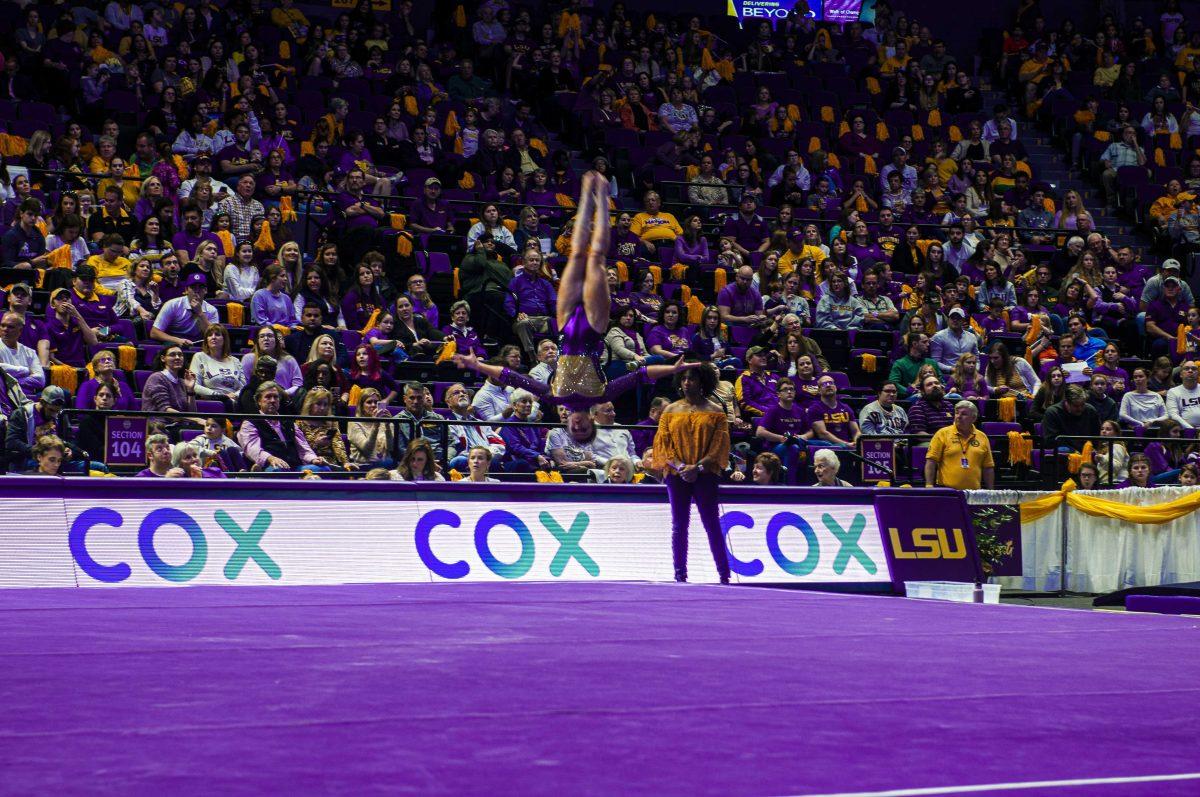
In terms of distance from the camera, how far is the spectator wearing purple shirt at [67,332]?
12.4 meters

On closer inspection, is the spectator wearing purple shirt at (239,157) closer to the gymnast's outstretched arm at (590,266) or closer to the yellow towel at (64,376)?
the yellow towel at (64,376)

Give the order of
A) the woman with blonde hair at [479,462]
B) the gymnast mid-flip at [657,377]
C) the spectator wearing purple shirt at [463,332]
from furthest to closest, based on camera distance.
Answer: the spectator wearing purple shirt at [463,332] < the woman with blonde hair at [479,462] < the gymnast mid-flip at [657,377]

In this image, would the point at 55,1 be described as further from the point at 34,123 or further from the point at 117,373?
the point at 117,373

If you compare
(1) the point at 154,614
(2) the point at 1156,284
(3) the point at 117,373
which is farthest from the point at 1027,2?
(1) the point at 154,614

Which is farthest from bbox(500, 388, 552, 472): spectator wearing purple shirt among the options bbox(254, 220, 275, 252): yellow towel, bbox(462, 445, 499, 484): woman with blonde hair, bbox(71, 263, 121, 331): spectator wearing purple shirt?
bbox(71, 263, 121, 331): spectator wearing purple shirt

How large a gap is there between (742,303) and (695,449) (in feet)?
23.3

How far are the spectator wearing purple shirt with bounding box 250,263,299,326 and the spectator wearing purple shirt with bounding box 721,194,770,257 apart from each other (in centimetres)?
667

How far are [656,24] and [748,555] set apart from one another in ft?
44.0

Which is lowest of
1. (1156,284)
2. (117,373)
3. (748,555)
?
(748,555)

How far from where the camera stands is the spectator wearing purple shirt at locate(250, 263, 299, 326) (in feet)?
45.4

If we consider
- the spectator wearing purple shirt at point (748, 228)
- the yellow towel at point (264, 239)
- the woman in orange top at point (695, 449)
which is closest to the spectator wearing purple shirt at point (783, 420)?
the woman in orange top at point (695, 449)

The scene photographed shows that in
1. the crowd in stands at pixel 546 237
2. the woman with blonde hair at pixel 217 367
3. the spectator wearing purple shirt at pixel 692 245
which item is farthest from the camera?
the spectator wearing purple shirt at pixel 692 245

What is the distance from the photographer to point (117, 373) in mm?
11883

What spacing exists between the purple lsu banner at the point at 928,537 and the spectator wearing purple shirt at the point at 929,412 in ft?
9.79
